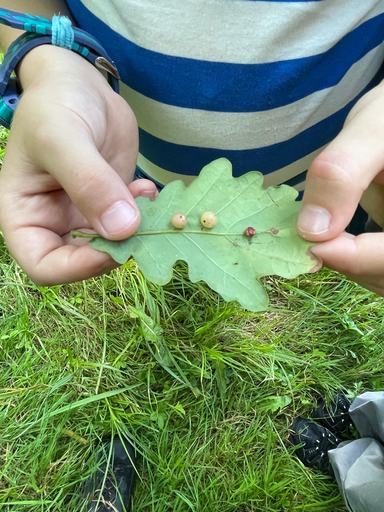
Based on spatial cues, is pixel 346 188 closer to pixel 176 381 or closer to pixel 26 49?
pixel 26 49

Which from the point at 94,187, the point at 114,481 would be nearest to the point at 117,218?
the point at 94,187

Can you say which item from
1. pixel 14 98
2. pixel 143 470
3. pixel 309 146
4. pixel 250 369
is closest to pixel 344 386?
pixel 250 369

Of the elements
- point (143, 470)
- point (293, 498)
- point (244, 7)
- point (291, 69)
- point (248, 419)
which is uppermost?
point (244, 7)

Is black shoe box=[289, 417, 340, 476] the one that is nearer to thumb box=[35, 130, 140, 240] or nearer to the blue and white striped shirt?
the blue and white striped shirt

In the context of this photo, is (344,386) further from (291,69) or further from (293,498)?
(291,69)

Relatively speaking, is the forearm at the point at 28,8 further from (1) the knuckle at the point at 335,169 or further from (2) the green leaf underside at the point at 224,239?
(1) the knuckle at the point at 335,169

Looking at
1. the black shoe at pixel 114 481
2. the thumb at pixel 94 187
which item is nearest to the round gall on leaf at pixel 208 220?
the thumb at pixel 94 187
